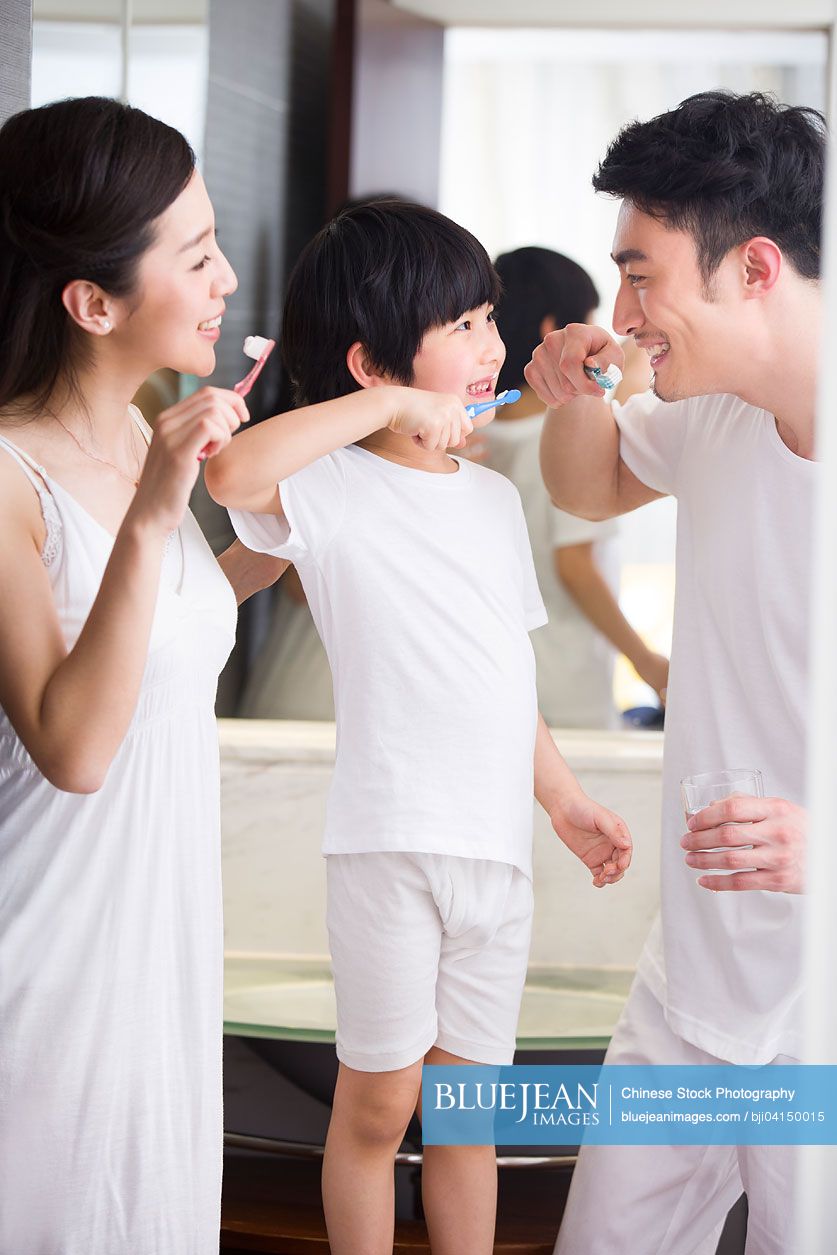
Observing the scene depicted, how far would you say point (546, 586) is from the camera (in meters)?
2.52

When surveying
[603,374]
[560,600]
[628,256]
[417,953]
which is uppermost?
[628,256]

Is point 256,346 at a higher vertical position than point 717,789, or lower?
higher

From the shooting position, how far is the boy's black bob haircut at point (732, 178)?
120 centimetres

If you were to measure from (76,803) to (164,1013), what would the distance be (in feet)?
0.60

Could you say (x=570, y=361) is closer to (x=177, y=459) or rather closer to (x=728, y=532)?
(x=728, y=532)

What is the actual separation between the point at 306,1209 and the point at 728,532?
1029 mm

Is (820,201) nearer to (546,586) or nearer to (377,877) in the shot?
(377,877)

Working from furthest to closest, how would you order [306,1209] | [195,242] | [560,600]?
[560,600], [306,1209], [195,242]

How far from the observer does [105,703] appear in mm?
878

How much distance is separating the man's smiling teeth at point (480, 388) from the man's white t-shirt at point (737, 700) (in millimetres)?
244

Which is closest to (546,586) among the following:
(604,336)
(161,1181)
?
(604,336)

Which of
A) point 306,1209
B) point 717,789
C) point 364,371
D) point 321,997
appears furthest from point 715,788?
point 321,997

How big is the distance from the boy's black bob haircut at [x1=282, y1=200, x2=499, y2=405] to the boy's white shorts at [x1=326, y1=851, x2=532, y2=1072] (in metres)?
0.47

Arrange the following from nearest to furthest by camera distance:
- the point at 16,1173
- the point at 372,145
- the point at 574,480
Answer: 1. the point at 16,1173
2. the point at 574,480
3. the point at 372,145
